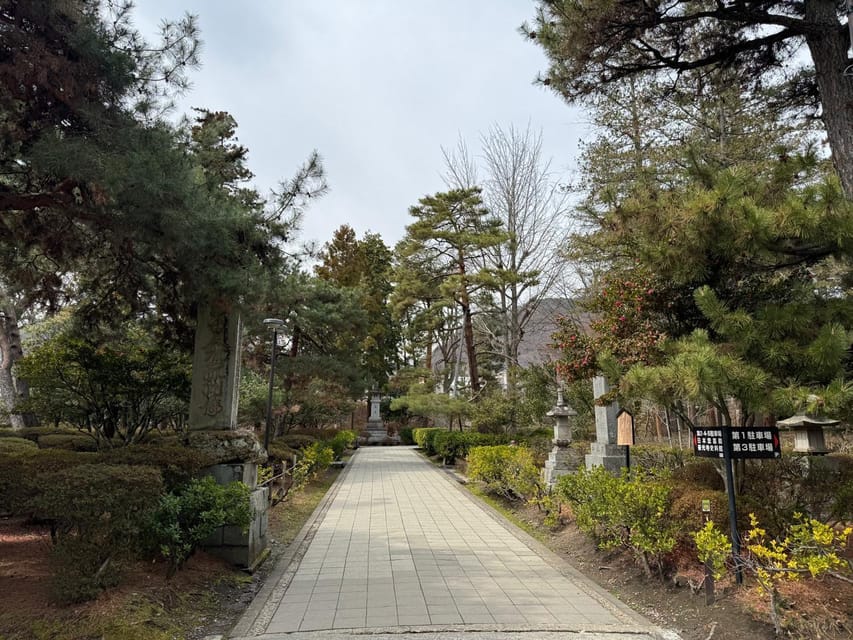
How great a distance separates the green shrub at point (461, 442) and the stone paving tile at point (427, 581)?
684 cm

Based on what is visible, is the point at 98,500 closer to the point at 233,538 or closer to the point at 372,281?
the point at 233,538

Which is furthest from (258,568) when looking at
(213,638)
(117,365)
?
(117,365)

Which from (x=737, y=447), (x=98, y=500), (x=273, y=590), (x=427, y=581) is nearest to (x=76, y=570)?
(x=98, y=500)

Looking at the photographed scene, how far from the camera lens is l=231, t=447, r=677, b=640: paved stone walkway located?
14.0ft

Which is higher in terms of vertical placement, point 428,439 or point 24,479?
point 24,479

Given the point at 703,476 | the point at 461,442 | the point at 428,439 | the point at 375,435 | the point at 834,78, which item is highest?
the point at 834,78

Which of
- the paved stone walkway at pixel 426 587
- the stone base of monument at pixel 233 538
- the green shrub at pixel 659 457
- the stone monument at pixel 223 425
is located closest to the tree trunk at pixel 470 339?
the green shrub at pixel 659 457

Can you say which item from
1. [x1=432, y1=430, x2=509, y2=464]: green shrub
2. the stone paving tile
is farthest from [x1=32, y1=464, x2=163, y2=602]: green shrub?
[x1=432, y1=430, x2=509, y2=464]: green shrub

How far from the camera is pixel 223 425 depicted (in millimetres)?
6227

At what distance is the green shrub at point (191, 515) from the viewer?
482cm

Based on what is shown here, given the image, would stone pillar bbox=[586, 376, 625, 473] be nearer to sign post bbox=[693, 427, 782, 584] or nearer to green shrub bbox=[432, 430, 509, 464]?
sign post bbox=[693, 427, 782, 584]

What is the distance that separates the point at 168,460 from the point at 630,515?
4.58m

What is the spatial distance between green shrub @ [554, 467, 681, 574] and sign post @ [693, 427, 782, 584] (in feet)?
1.95

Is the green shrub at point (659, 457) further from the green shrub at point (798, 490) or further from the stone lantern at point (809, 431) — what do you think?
the stone lantern at point (809, 431)
